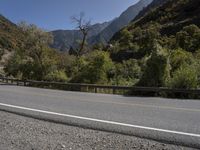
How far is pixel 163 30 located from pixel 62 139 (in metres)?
88.8

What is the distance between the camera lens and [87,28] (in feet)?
208

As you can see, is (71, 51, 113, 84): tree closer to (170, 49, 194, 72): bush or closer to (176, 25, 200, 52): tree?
(170, 49, 194, 72): bush

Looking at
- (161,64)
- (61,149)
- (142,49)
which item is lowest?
(61,149)

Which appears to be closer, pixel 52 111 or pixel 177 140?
pixel 177 140

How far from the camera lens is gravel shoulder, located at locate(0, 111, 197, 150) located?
745cm

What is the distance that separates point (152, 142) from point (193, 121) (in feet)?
8.26

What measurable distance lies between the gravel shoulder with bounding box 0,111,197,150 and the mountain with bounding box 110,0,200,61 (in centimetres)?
5622

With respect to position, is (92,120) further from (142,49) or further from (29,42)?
(142,49)

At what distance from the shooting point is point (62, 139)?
26.8 ft

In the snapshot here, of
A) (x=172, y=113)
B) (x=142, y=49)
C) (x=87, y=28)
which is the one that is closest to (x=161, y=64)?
(x=172, y=113)

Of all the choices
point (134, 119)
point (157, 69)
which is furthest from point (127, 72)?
point (134, 119)

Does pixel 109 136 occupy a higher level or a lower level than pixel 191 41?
lower

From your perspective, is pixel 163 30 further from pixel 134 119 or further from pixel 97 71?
pixel 134 119

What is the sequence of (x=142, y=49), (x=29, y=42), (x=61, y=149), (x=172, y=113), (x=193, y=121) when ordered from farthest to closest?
(x=142, y=49) < (x=29, y=42) < (x=172, y=113) < (x=193, y=121) < (x=61, y=149)
